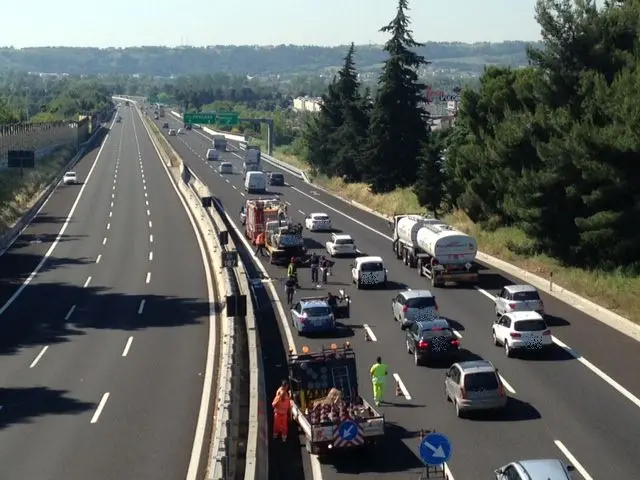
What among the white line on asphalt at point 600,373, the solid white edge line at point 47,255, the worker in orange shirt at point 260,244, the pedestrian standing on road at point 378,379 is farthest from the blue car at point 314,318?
the worker in orange shirt at point 260,244

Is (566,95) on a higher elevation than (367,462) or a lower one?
higher

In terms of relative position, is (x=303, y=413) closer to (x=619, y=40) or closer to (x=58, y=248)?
(x=619, y=40)

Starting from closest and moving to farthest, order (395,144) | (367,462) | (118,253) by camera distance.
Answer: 1. (367,462)
2. (118,253)
3. (395,144)

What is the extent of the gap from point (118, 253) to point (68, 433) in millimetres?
36472

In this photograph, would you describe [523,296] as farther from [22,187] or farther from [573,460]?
[22,187]

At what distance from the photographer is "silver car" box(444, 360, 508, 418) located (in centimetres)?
2752

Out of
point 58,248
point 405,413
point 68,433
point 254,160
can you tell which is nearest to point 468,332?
point 405,413

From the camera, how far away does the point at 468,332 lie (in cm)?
3888

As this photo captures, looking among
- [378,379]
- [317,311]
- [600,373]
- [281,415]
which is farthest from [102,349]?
[600,373]

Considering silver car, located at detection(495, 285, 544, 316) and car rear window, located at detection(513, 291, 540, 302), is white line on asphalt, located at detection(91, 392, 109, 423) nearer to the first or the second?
silver car, located at detection(495, 285, 544, 316)

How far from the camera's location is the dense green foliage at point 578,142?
163 ft

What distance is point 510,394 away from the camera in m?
30.3

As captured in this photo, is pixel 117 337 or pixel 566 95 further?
pixel 566 95

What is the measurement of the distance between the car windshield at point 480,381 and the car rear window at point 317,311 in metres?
11.7
